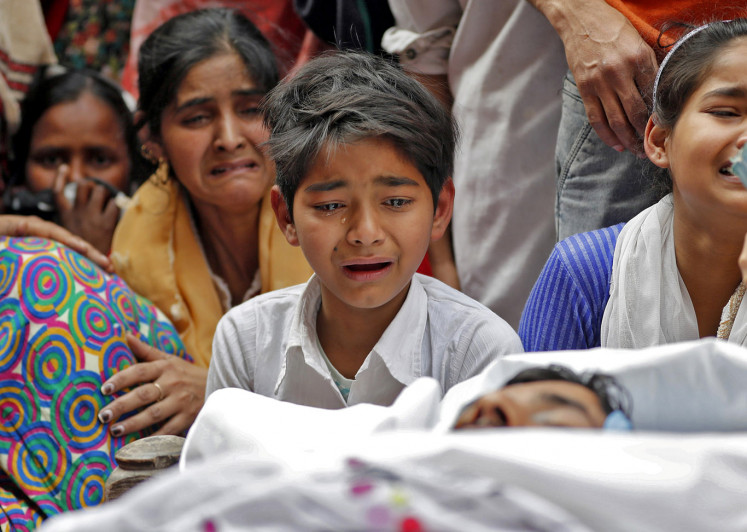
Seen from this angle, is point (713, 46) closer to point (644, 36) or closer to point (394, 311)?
point (644, 36)

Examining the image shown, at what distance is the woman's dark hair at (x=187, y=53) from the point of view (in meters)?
2.33

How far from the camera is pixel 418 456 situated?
2.67ft

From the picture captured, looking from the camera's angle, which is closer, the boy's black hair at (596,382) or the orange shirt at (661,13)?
the boy's black hair at (596,382)

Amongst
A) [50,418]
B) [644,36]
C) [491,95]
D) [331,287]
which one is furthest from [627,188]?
[50,418]

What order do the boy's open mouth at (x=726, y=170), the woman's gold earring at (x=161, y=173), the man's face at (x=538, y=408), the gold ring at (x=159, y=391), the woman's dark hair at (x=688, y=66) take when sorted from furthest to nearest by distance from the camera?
the woman's gold earring at (x=161, y=173), the gold ring at (x=159, y=391), the woman's dark hair at (x=688, y=66), the boy's open mouth at (x=726, y=170), the man's face at (x=538, y=408)

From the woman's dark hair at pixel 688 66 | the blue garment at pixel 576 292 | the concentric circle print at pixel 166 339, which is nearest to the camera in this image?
the woman's dark hair at pixel 688 66

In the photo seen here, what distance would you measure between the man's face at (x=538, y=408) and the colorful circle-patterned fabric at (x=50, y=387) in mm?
1143

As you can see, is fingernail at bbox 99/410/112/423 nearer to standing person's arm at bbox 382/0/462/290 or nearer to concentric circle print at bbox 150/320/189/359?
concentric circle print at bbox 150/320/189/359

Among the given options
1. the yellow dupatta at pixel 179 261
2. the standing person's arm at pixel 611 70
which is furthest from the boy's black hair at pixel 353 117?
the yellow dupatta at pixel 179 261

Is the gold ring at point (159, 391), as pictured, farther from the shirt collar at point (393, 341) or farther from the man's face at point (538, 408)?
the man's face at point (538, 408)

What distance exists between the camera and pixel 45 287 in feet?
6.14

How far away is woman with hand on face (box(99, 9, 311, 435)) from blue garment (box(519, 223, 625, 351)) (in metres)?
0.75

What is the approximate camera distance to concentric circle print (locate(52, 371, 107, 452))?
1.82 m

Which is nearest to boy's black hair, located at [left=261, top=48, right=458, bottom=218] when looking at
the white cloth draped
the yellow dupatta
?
the white cloth draped
